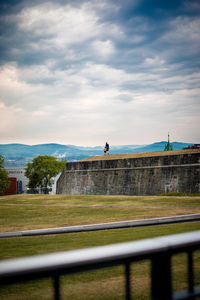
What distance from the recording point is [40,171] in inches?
2350

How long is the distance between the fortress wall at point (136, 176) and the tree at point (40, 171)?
26058 millimetres

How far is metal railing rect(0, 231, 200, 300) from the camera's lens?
141 centimetres

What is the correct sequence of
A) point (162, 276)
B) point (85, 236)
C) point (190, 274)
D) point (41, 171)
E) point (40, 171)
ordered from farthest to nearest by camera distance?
point (41, 171) < point (40, 171) < point (85, 236) < point (190, 274) < point (162, 276)

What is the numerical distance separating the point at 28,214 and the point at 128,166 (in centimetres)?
1466

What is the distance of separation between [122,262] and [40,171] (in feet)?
194

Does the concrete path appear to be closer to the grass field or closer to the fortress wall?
the grass field

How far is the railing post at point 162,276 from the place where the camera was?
5.99ft

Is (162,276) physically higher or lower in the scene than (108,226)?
higher

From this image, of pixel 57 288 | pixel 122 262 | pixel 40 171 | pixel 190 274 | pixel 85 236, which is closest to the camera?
pixel 57 288

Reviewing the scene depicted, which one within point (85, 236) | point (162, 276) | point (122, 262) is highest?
point (122, 262)

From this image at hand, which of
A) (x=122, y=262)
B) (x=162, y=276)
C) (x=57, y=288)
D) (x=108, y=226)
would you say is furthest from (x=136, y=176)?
(x=57, y=288)

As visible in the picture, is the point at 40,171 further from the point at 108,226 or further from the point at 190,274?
the point at 190,274

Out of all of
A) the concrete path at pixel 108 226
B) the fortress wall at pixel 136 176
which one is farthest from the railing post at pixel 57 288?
the fortress wall at pixel 136 176

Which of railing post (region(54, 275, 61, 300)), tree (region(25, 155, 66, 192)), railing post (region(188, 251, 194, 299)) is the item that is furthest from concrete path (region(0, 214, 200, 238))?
tree (region(25, 155, 66, 192))
